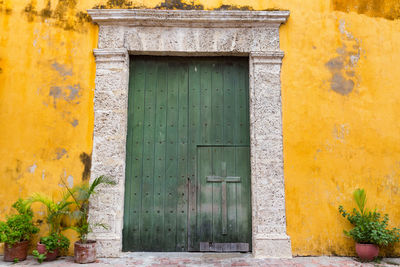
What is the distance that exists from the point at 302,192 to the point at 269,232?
0.68 metres

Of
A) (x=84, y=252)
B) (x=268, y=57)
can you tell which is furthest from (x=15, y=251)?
(x=268, y=57)

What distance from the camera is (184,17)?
4602 mm

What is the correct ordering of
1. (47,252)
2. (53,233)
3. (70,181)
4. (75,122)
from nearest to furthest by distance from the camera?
(47,252) < (53,233) < (70,181) < (75,122)

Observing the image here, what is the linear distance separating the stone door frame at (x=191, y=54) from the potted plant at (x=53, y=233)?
37cm

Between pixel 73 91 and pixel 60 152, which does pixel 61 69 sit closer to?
pixel 73 91

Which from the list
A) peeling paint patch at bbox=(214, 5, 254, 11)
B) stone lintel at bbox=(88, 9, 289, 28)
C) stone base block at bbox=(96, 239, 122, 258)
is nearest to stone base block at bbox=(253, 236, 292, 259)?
stone base block at bbox=(96, 239, 122, 258)

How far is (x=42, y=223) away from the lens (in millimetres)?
4328

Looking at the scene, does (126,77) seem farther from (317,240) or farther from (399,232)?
(399,232)

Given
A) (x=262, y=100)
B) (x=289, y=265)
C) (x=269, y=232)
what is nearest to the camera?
(x=289, y=265)

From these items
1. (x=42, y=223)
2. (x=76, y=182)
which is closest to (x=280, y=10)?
(x=76, y=182)

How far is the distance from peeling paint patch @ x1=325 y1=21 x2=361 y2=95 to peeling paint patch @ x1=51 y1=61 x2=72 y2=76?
3594mm

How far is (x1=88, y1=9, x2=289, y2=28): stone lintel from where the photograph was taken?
4.58 m

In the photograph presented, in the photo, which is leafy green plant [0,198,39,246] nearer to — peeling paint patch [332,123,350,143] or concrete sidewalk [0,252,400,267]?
concrete sidewalk [0,252,400,267]

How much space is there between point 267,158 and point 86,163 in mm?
2415
